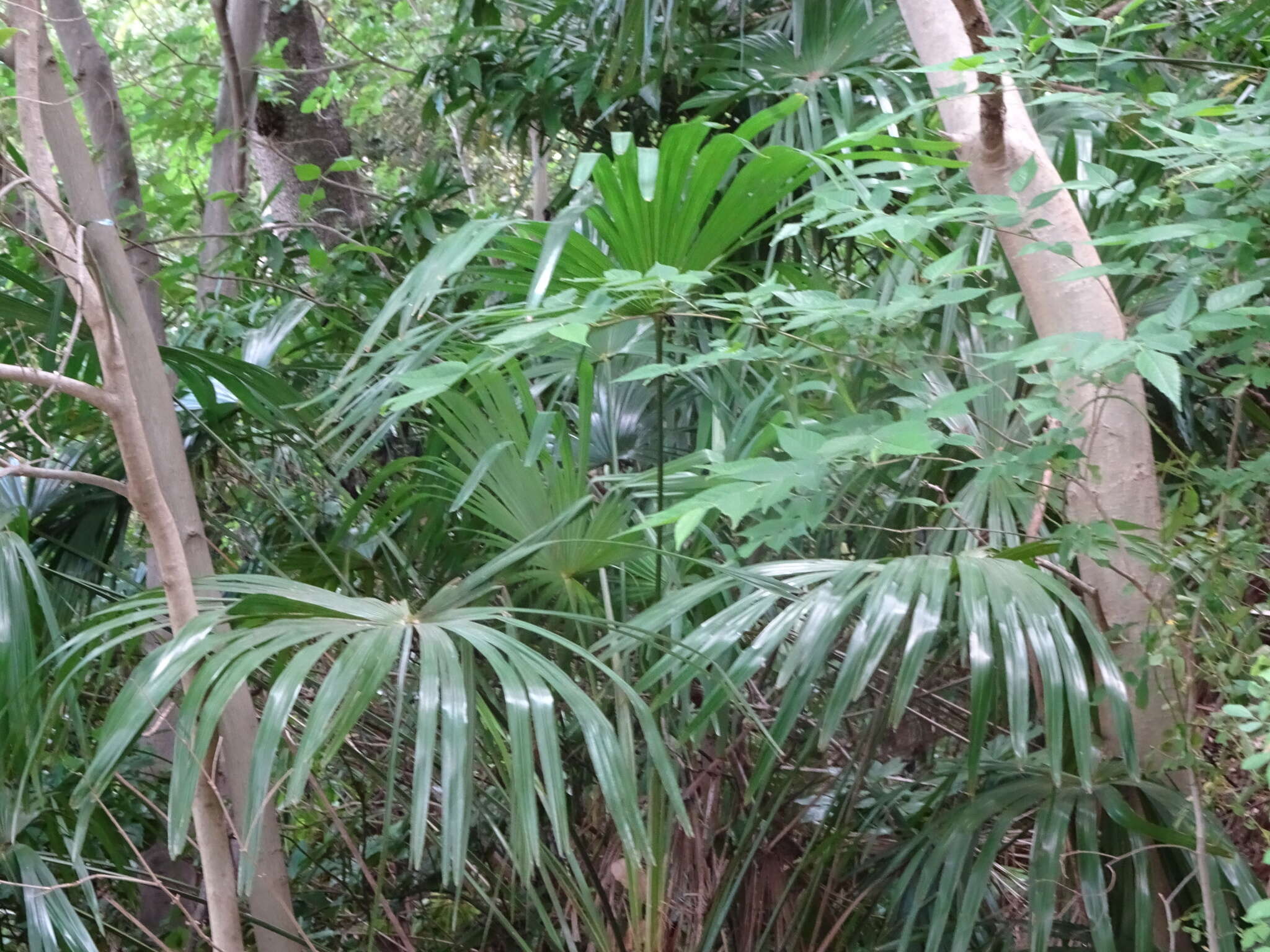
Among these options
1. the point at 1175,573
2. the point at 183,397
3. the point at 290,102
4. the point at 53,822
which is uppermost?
the point at 290,102

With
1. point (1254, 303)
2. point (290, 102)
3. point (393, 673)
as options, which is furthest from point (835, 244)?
point (290, 102)

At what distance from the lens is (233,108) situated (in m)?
2.46

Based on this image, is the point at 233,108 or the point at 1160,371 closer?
the point at 1160,371

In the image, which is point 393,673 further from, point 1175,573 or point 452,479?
point 1175,573

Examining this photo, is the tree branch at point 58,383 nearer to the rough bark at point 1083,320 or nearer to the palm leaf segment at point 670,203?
the palm leaf segment at point 670,203

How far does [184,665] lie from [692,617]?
0.68 meters

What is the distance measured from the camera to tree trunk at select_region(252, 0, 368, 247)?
3334 millimetres

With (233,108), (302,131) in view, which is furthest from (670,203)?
(302,131)

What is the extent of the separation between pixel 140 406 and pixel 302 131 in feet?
8.15

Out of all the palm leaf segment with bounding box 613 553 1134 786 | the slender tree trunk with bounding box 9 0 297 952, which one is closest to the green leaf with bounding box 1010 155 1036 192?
the palm leaf segment with bounding box 613 553 1134 786

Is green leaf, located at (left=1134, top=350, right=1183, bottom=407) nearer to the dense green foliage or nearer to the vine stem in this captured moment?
the dense green foliage

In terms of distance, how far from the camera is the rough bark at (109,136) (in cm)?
163

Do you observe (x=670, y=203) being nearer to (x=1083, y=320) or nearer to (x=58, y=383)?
(x=1083, y=320)

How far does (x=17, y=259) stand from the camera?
1.77 metres
